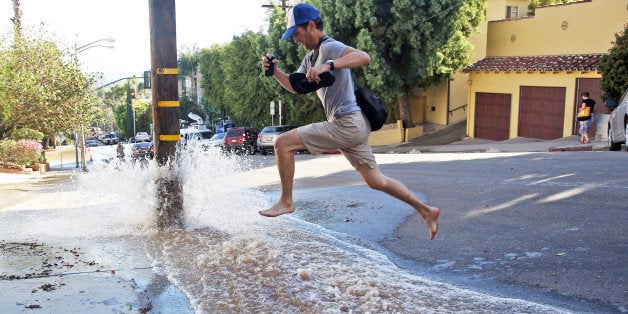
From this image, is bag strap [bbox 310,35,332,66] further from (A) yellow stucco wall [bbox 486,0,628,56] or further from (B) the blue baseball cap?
(A) yellow stucco wall [bbox 486,0,628,56]

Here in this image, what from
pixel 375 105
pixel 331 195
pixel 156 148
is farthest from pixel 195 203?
pixel 375 105

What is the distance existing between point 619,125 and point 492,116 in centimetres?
1567

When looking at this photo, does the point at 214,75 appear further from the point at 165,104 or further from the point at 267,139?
the point at 165,104

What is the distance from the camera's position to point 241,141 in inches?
1236

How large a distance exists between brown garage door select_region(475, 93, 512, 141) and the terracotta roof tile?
1.38 meters

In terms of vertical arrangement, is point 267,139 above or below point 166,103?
below

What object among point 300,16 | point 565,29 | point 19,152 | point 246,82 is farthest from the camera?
point 246,82

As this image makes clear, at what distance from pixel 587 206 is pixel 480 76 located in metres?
24.2

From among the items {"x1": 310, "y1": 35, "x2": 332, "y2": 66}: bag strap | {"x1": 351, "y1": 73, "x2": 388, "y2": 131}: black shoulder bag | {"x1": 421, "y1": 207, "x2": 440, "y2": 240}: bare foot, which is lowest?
{"x1": 421, "y1": 207, "x2": 440, "y2": 240}: bare foot

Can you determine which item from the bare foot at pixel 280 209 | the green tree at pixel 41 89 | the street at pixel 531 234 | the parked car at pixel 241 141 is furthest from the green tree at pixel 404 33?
the bare foot at pixel 280 209

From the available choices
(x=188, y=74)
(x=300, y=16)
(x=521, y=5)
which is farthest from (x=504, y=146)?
(x=188, y=74)

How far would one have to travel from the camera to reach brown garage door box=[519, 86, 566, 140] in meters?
25.0

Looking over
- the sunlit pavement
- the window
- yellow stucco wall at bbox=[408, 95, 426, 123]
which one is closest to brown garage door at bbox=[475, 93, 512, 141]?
yellow stucco wall at bbox=[408, 95, 426, 123]

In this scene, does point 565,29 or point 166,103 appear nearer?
point 166,103
